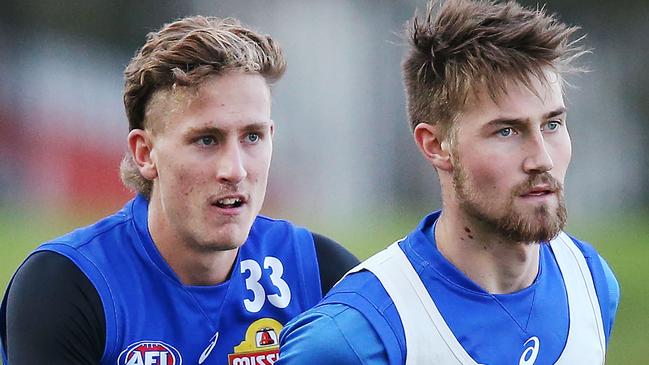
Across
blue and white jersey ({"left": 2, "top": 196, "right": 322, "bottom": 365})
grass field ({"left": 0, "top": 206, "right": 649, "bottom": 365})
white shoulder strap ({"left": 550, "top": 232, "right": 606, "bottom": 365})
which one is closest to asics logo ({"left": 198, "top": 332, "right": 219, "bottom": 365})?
blue and white jersey ({"left": 2, "top": 196, "right": 322, "bottom": 365})

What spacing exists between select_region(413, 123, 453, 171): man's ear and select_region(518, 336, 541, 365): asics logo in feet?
1.81

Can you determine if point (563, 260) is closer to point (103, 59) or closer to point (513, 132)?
point (513, 132)

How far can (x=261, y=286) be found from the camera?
3930 mm

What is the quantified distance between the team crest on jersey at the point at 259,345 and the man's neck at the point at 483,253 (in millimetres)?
717

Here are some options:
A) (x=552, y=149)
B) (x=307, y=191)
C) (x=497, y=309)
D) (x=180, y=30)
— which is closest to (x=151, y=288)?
(x=180, y=30)

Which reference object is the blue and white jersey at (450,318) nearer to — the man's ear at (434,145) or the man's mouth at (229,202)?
the man's ear at (434,145)

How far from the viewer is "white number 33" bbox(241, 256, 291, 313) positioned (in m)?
3.89

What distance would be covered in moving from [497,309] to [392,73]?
8.20m

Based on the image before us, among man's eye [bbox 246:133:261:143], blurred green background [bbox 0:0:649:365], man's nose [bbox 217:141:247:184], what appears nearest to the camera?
man's nose [bbox 217:141:247:184]

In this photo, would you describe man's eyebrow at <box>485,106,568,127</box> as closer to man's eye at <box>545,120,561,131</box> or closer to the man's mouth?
man's eye at <box>545,120,561,131</box>

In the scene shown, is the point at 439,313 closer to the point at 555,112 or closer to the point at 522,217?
the point at 522,217

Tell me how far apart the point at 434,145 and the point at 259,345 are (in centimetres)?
92

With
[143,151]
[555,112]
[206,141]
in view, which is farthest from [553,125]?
[143,151]

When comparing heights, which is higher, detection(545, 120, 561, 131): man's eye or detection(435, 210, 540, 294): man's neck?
detection(545, 120, 561, 131): man's eye
